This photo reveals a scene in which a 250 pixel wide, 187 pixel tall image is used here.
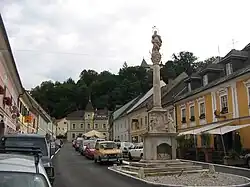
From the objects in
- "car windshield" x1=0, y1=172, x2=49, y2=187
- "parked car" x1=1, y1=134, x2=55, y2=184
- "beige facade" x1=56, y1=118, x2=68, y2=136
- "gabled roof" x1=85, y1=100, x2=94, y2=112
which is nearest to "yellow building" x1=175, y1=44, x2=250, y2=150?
"parked car" x1=1, y1=134, x2=55, y2=184

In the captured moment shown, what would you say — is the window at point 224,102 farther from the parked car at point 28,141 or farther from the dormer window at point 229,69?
the parked car at point 28,141

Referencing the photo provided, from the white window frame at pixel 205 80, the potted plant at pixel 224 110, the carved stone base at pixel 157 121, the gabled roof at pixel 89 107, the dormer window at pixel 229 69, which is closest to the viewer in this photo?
the carved stone base at pixel 157 121

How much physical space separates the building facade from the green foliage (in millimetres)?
3699

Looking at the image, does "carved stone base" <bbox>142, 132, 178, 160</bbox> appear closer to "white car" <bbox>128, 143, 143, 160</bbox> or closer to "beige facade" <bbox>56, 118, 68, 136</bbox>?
"white car" <bbox>128, 143, 143, 160</bbox>

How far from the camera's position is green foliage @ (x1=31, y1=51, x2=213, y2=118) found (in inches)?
4021

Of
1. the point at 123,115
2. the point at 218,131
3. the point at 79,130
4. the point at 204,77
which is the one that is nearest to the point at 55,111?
the point at 79,130

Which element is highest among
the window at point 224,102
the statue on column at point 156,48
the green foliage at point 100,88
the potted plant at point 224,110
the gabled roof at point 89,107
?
the green foliage at point 100,88

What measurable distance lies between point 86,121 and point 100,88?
14461 mm

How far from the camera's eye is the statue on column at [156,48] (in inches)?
901

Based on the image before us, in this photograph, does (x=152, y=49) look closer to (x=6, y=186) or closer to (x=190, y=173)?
(x=190, y=173)

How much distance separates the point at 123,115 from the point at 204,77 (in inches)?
1370

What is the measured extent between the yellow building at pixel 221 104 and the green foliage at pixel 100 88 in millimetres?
56514

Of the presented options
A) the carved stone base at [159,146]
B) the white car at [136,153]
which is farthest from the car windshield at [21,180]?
the white car at [136,153]

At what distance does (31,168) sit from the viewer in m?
4.72
